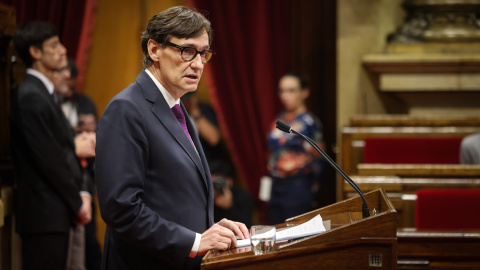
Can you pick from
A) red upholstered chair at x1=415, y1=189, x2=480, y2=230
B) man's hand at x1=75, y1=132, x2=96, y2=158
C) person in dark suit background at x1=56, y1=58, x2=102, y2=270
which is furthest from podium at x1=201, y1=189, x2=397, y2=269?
person in dark suit background at x1=56, y1=58, x2=102, y2=270

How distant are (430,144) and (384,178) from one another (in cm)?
119

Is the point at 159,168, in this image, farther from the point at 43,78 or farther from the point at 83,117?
the point at 83,117

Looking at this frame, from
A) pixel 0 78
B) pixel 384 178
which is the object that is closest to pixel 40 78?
pixel 0 78

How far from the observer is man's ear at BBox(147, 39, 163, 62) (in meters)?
1.85

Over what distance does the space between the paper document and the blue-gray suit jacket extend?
160mm

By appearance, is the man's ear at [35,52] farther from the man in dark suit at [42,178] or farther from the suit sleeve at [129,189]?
the suit sleeve at [129,189]

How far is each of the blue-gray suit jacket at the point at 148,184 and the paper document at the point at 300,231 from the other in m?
0.16

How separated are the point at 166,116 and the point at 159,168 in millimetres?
158

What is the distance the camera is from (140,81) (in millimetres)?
1854

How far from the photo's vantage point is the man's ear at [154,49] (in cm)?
185

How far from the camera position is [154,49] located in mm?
1862

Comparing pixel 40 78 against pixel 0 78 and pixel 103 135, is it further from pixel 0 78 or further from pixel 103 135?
pixel 103 135

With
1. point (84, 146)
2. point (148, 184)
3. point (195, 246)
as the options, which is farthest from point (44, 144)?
point (195, 246)

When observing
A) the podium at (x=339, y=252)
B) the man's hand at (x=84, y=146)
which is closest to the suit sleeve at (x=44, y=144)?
the man's hand at (x=84, y=146)
